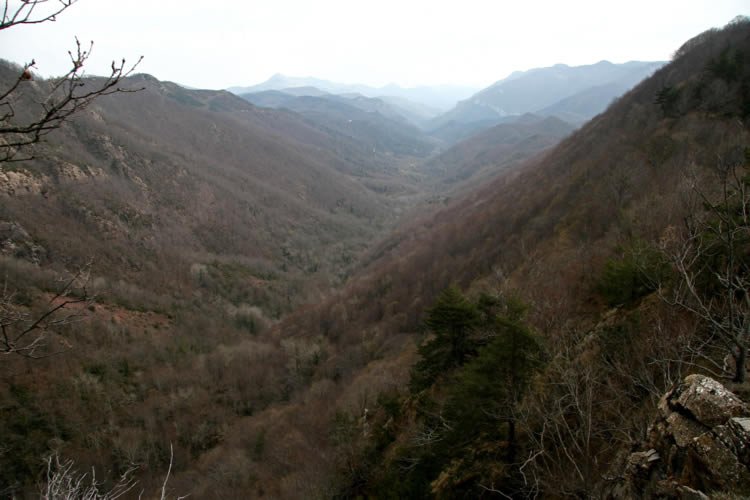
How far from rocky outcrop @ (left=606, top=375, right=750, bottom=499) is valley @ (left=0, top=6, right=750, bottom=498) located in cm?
15

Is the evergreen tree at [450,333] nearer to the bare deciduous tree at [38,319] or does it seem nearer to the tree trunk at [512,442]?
the tree trunk at [512,442]

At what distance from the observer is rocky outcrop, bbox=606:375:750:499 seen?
5.16 meters

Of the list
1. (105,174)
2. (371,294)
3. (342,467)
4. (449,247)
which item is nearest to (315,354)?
(371,294)

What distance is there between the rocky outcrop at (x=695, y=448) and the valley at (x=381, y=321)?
6.0 inches

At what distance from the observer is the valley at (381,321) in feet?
34.2

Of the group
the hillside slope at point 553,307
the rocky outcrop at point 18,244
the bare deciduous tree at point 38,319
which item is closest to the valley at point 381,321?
the bare deciduous tree at point 38,319

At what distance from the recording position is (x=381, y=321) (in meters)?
56.6

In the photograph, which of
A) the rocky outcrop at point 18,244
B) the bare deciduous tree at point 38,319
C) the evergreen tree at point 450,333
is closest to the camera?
the bare deciduous tree at point 38,319

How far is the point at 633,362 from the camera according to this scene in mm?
10953

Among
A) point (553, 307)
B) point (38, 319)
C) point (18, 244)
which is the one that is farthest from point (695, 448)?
point (18, 244)

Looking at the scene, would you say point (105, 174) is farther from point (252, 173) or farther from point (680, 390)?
point (680, 390)

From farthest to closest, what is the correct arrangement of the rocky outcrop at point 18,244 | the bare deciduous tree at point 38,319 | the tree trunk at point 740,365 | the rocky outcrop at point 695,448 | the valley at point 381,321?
the rocky outcrop at point 18,244 → the valley at point 381,321 → the tree trunk at point 740,365 → the rocky outcrop at point 695,448 → the bare deciduous tree at point 38,319

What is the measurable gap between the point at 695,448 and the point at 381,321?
2035 inches

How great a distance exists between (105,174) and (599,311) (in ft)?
370
